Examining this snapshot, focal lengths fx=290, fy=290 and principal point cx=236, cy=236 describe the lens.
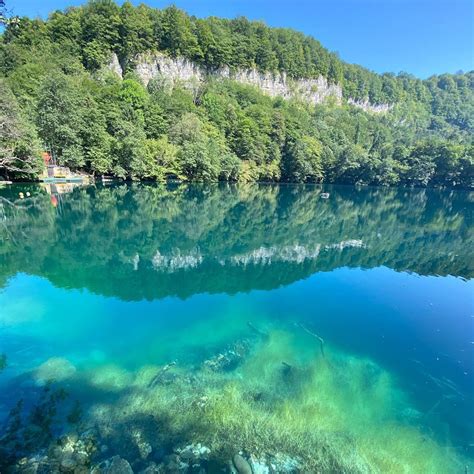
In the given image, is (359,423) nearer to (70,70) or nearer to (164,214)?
(164,214)

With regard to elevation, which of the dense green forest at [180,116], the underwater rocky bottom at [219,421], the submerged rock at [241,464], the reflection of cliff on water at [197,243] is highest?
the dense green forest at [180,116]

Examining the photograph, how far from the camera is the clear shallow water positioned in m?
6.20

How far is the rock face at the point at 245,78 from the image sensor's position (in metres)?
74.4

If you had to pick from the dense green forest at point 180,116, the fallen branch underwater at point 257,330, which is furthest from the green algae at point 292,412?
the dense green forest at point 180,116

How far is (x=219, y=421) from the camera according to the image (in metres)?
6.37

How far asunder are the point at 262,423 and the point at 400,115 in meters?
151

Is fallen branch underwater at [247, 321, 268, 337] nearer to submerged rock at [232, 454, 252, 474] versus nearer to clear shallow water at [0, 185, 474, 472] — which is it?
clear shallow water at [0, 185, 474, 472]

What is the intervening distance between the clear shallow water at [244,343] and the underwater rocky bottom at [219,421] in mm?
38

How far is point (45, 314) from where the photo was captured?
10461 millimetres

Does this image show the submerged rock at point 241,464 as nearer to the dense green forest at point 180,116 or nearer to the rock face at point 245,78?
the dense green forest at point 180,116

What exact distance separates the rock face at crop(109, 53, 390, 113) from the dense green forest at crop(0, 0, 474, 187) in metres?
1.75

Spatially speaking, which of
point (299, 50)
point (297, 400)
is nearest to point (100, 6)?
point (299, 50)

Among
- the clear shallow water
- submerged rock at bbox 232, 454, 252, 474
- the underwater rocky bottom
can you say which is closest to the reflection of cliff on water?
the clear shallow water

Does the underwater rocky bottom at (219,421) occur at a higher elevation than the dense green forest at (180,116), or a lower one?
lower
